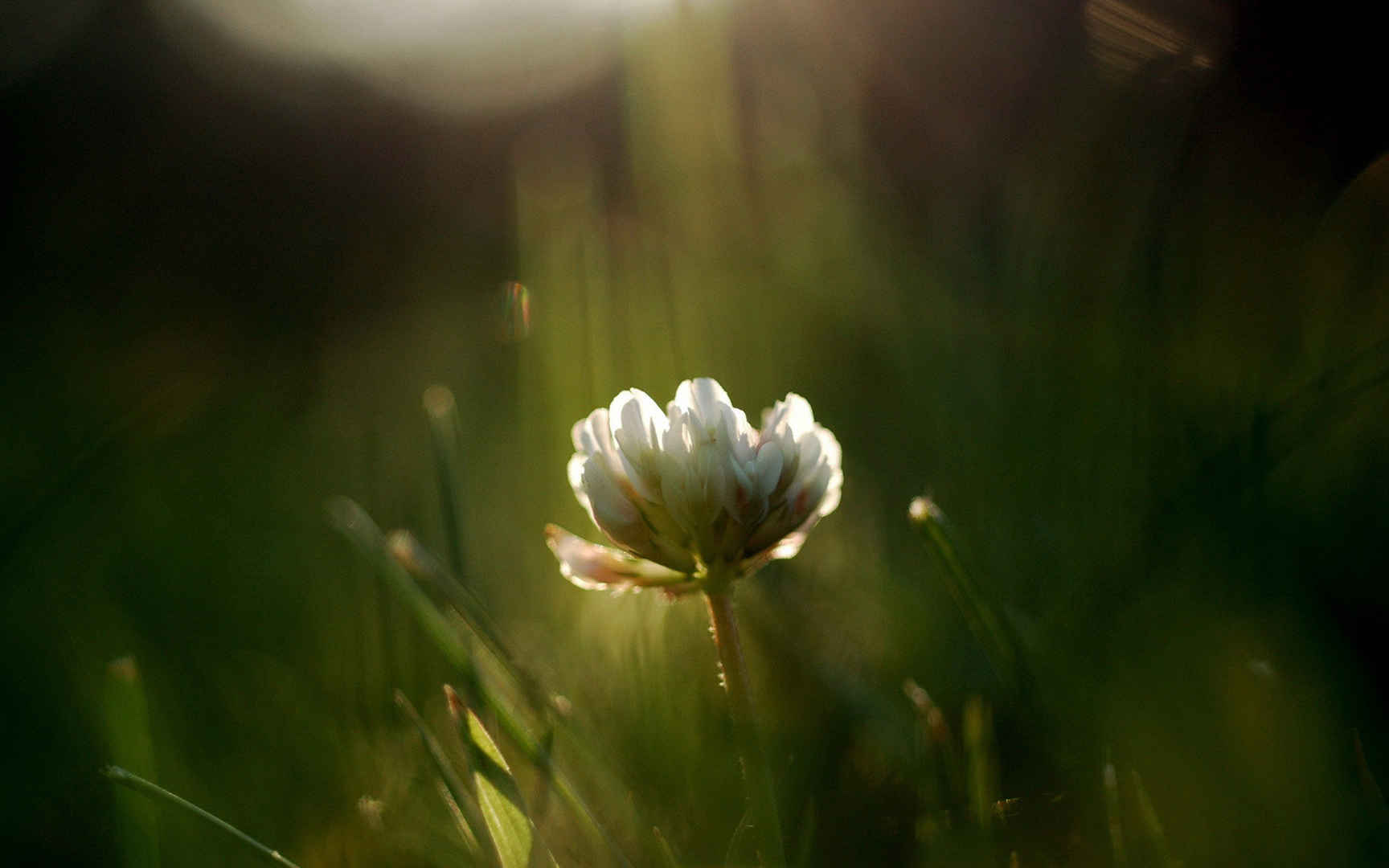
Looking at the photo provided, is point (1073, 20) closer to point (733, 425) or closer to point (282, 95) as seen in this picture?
point (733, 425)

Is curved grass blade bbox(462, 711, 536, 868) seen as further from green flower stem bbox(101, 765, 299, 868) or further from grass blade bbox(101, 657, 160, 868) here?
grass blade bbox(101, 657, 160, 868)

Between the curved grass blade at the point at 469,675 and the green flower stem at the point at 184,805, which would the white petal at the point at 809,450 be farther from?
the green flower stem at the point at 184,805

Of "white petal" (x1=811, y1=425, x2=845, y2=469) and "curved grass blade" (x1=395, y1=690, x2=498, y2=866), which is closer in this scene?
"curved grass blade" (x1=395, y1=690, x2=498, y2=866)

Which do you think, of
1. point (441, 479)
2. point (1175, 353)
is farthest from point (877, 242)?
point (441, 479)

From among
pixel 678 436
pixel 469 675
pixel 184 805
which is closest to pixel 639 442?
pixel 678 436

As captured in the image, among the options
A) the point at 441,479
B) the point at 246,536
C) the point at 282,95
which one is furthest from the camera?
the point at 282,95

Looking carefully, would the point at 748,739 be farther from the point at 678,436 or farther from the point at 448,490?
the point at 448,490

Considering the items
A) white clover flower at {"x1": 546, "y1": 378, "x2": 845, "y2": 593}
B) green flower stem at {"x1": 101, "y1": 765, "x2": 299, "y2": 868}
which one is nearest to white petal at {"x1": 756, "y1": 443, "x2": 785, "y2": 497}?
white clover flower at {"x1": 546, "y1": 378, "x2": 845, "y2": 593}
